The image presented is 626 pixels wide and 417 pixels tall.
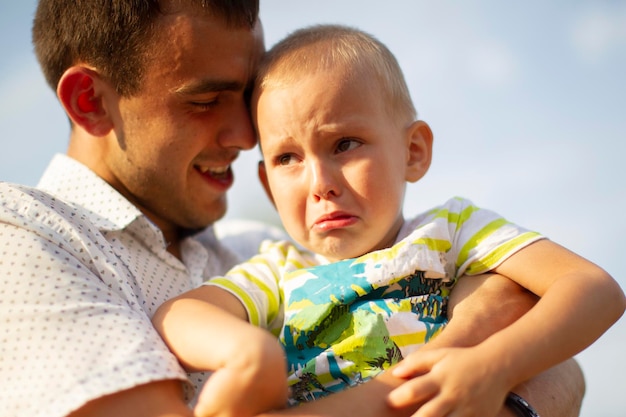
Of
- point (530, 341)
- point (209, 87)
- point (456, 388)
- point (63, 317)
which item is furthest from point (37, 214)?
point (530, 341)

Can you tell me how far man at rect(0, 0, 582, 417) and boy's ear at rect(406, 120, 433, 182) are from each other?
0.60 m

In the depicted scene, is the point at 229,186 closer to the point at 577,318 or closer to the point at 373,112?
the point at 373,112

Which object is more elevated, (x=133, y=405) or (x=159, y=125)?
(x=159, y=125)

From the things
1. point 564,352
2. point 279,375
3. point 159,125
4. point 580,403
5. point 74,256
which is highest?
point 159,125

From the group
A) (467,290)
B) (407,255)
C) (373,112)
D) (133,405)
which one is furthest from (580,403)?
(133,405)

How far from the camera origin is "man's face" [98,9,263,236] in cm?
301

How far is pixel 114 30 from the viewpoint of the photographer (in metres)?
3.09

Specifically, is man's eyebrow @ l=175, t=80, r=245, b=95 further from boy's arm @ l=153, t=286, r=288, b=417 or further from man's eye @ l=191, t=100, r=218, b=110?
boy's arm @ l=153, t=286, r=288, b=417

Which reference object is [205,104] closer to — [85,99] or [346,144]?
[85,99]

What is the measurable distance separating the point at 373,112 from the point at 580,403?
1451mm

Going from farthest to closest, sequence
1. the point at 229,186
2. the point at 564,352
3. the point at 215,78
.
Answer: the point at 229,186
the point at 215,78
the point at 564,352

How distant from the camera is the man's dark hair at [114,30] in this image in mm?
3049

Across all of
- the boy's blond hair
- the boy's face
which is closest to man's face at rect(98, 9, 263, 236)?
the boy's blond hair

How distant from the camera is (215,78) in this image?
2986 millimetres
